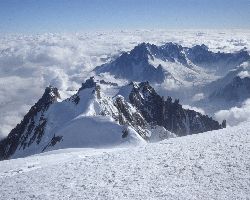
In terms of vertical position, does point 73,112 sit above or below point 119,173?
above

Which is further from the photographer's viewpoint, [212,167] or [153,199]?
[212,167]

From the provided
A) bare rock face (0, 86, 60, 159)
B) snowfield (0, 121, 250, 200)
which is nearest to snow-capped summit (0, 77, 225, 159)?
bare rock face (0, 86, 60, 159)

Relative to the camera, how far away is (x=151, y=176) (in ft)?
96.7

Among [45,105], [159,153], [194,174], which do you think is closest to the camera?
[194,174]

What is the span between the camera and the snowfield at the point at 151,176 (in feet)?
85.7

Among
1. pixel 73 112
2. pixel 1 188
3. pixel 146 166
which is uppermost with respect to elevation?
pixel 73 112

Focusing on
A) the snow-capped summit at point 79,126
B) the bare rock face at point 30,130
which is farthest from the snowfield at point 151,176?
the bare rock face at point 30,130

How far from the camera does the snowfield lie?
26.1m

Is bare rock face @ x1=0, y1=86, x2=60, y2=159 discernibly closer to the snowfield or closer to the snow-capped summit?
the snow-capped summit

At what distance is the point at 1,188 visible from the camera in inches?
1168

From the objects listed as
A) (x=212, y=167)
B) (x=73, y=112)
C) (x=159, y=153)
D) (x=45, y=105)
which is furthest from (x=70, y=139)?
(x=212, y=167)

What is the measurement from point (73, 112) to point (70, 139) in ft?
98.0

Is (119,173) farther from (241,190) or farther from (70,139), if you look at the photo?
(70,139)

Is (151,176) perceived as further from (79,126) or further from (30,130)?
(30,130)
